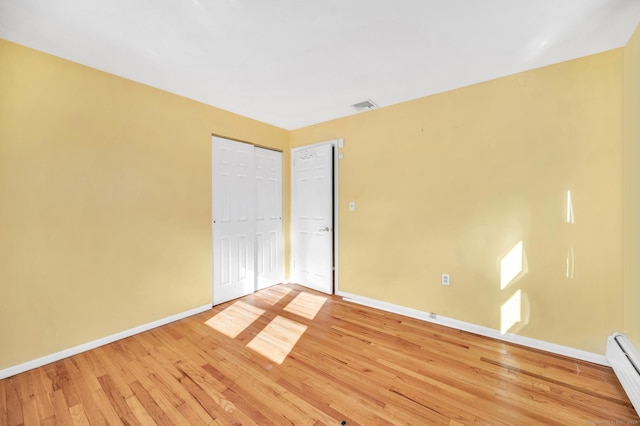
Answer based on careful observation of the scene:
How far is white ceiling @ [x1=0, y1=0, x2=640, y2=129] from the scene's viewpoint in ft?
5.20

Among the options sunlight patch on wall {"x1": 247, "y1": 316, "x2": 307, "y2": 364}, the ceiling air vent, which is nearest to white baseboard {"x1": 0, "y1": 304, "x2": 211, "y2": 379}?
sunlight patch on wall {"x1": 247, "y1": 316, "x2": 307, "y2": 364}

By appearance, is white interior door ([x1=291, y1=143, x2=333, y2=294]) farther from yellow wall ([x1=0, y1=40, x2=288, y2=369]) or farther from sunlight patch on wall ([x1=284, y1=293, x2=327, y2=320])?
yellow wall ([x1=0, y1=40, x2=288, y2=369])

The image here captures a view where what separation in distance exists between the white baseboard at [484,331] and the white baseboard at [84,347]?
2083 mm

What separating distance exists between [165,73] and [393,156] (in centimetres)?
249

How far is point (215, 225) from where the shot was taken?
3191 mm

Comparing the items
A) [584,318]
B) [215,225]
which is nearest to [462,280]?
[584,318]

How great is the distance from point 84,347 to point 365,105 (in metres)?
3.69

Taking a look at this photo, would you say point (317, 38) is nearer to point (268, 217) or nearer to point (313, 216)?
point (313, 216)

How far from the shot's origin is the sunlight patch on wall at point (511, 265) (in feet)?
7.54

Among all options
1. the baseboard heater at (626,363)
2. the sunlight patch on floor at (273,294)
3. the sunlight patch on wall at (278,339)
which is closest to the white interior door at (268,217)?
the sunlight patch on floor at (273,294)

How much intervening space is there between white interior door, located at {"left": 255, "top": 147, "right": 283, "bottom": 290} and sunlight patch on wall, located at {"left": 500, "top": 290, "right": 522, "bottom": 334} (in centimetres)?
290

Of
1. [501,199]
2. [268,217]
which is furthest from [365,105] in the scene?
[268,217]

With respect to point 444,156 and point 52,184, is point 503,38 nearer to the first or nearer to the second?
point 444,156

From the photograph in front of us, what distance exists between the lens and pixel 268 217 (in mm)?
3830
